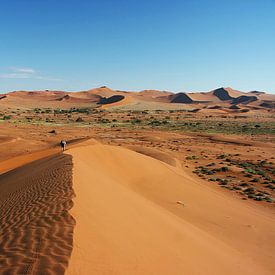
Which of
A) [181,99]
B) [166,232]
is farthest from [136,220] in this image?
[181,99]

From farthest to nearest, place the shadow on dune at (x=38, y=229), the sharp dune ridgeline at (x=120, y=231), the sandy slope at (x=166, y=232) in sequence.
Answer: the sandy slope at (x=166, y=232) < the sharp dune ridgeline at (x=120, y=231) < the shadow on dune at (x=38, y=229)

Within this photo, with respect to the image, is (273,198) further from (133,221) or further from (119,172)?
(133,221)

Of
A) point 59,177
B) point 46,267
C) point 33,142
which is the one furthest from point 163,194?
point 33,142

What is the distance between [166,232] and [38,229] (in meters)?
3.25

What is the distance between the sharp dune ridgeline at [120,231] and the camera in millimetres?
Result: 5625

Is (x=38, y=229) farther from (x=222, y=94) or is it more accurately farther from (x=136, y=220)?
(x=222, y=94)

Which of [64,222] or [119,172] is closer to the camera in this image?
[64,222]

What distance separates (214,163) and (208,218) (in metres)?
12.9

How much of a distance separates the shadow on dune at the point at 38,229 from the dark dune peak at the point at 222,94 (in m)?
178

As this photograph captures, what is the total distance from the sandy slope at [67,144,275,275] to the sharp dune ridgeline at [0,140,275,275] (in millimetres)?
26

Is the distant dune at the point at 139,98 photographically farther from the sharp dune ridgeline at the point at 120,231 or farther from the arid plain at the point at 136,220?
the sharp dune ridgeline at the point at 120,231

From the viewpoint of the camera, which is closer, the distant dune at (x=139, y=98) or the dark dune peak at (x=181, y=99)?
the distant dune at (x=139, y=98)

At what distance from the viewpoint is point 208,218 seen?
470 inches

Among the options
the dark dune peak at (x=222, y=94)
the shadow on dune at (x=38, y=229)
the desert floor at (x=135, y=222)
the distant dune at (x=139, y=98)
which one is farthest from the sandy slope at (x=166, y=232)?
the dark dune peak at (x=222, y=94)
